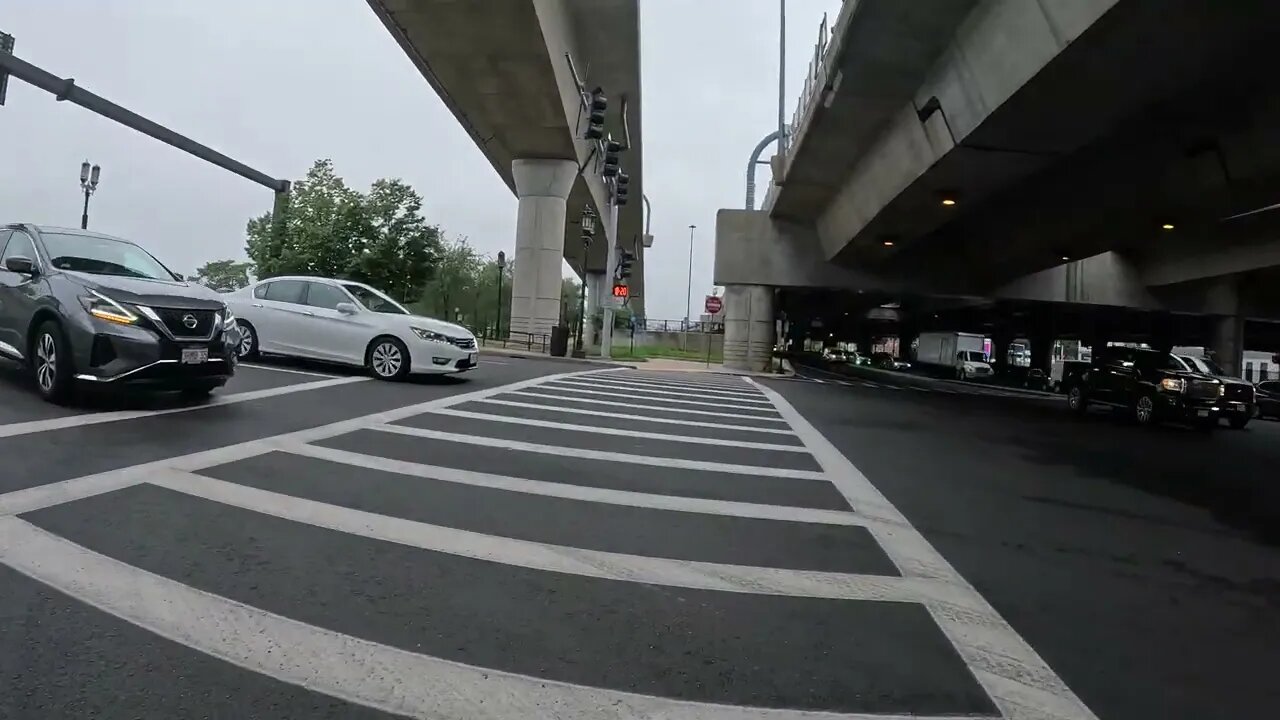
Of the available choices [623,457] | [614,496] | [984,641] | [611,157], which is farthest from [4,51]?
[984,641]

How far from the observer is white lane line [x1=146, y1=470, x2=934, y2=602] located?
444cm

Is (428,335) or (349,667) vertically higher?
(428,335)

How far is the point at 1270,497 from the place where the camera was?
8562 mm

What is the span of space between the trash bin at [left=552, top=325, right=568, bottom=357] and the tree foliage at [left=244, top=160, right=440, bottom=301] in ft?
24.5

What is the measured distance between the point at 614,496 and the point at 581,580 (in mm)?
1934

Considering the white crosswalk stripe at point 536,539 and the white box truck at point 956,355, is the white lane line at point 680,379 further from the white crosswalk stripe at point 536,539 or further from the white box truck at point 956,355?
the white box truck at point 956,355

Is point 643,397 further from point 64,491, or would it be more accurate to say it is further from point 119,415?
point 64,491

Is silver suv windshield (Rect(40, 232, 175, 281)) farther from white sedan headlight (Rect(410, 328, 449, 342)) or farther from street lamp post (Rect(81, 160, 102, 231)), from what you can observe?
street lamp post (Rect(81, 160, 102, 231))

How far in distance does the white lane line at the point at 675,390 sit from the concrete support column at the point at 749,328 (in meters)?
16.2

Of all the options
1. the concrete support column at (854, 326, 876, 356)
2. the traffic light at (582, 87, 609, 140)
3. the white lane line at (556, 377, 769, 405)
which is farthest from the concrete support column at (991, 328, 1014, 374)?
the white lane line at (556, 377, 769, 405)

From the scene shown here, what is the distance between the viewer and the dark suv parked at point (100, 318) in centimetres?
794

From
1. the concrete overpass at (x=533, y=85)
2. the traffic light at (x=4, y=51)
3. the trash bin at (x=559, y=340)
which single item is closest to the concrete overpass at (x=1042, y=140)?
the concrete overpass at (x=533, y=85)

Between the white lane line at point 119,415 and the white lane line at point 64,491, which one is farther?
the white lane line at point 119,415

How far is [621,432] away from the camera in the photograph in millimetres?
9625
